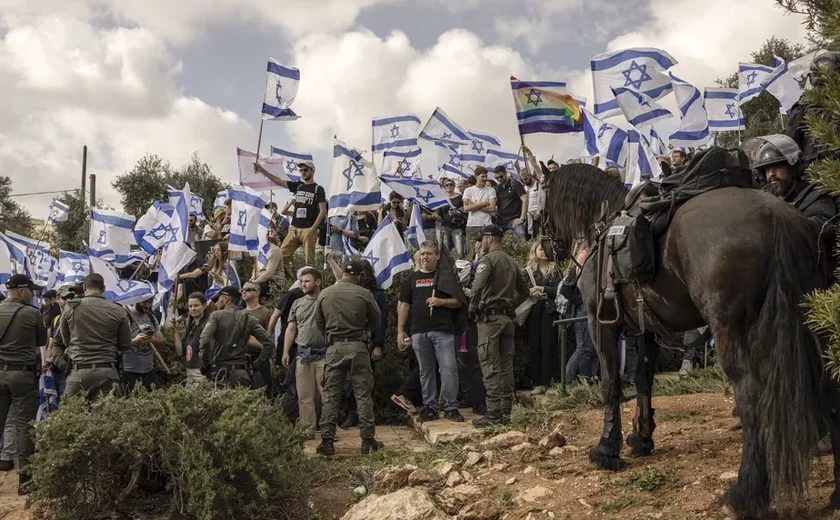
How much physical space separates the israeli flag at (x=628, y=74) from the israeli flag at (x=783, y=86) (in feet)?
7.83

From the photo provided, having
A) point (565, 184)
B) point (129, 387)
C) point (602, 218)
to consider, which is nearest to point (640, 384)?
point (602, 218)

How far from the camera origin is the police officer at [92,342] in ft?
27.3

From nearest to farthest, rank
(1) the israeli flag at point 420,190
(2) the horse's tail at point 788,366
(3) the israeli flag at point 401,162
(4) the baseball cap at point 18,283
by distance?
(2) the horse's tail at point 788,366
(4) the baseball cap at point 18,283
(1) the israeli flag at point 420,190
(3) the israeli flag at point 401,162

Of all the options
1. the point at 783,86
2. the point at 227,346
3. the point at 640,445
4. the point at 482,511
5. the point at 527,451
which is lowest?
the point at 482,511

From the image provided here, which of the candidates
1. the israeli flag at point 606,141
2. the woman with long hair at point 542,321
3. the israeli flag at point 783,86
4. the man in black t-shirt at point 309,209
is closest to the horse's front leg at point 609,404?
the woman with long hair at point 542,321

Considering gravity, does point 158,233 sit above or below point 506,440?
above

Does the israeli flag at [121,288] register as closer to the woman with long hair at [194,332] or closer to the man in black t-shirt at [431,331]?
the woman with long hair at [194,332]

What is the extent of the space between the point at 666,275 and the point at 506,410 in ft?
13.0

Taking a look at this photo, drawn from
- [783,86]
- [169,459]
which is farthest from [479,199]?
[169,459]

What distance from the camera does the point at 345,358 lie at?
29.1 ft

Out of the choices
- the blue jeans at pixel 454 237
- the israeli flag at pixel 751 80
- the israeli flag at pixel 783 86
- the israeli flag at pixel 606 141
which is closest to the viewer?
the israeli flag at pixel 606 141

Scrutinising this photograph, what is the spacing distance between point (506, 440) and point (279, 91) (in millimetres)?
9391

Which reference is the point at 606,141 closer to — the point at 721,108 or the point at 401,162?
the point at 721,108

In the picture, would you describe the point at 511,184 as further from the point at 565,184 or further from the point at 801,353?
the point at 801,353
